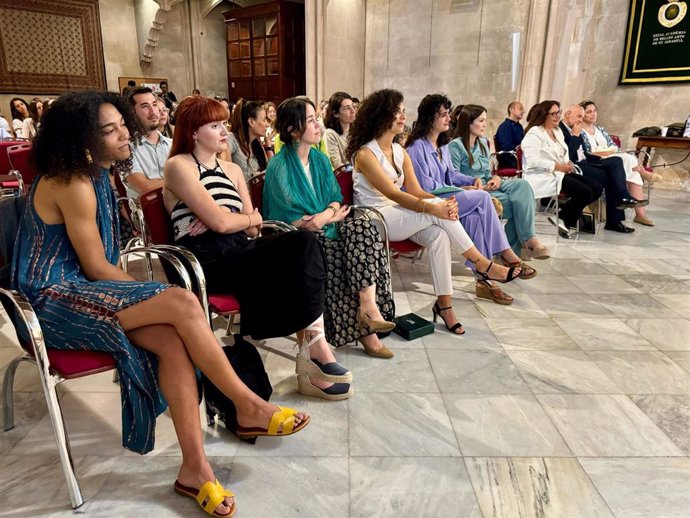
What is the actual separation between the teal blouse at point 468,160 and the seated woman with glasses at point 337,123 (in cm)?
86

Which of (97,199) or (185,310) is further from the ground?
(97,199)

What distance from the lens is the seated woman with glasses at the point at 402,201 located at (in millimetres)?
2723

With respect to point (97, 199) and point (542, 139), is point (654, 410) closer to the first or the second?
point (97, 199)

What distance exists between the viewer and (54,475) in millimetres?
1612

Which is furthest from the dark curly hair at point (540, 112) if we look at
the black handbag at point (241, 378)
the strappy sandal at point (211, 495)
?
the strappy sandal at point (211, 495)

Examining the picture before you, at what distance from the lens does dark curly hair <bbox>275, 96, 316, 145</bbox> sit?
2.42 meters

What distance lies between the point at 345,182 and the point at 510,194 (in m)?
1.54

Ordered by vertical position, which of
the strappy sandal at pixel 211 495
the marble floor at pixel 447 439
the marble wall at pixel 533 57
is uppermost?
the marble wall at pixel 533 57

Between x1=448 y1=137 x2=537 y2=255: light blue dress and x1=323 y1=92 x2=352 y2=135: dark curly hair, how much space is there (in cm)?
95

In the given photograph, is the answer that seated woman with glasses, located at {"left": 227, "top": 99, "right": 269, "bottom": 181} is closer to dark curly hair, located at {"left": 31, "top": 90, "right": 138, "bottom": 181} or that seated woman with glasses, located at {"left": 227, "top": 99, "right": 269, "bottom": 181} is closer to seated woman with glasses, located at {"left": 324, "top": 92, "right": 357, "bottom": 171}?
seated woman with glasses, located at {"left": 324, "top": 92, "right": 357, "bottom": 171}

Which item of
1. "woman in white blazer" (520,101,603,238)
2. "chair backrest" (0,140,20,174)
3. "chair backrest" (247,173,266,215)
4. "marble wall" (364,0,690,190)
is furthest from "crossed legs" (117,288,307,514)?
"marble wall" (364,0,690,190)

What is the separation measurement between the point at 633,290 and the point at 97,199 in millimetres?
3368

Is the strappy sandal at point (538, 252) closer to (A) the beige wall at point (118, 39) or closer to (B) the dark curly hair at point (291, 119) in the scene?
(B) the dark curly hair at point (291, 119)

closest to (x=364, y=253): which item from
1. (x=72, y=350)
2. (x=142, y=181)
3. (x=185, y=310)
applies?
(x=185, y=310)
